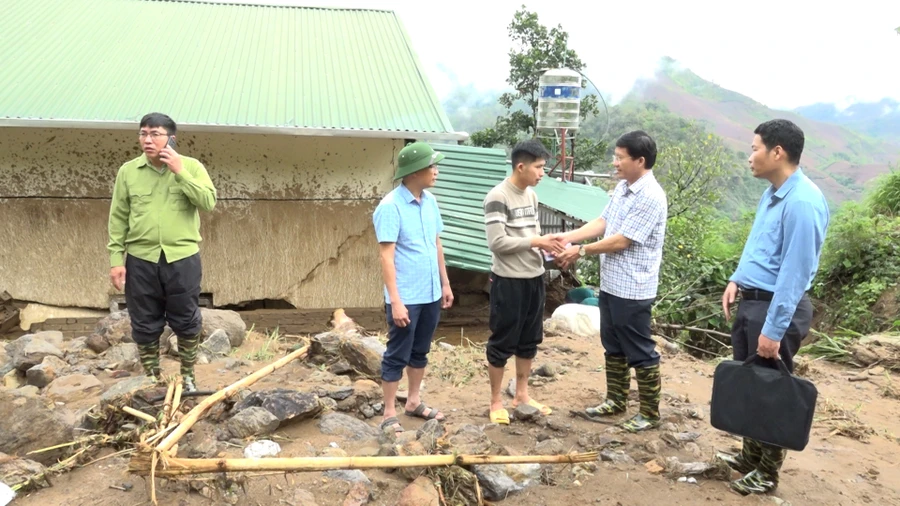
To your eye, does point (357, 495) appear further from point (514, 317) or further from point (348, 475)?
point (514, 317)

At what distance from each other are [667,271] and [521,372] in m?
6.75

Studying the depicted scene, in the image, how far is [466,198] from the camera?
9438 mm

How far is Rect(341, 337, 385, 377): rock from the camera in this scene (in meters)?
5.00

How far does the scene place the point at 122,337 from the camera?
5.80m

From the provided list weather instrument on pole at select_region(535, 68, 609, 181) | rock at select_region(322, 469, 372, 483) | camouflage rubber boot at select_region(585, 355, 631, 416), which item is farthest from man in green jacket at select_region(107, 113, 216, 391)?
weather instrument on pole at select_region(535, 68, 609, 181)

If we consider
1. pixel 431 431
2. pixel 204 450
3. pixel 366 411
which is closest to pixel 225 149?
pixel 366 411

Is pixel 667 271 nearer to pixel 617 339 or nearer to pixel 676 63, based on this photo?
pixel 617 339

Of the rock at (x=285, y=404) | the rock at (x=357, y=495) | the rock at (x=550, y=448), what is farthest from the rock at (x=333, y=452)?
the rock at (x=550, y=448)

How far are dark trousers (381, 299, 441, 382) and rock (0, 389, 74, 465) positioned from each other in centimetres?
168

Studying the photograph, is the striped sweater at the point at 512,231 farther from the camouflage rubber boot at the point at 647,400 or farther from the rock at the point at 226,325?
the rock at the point at 226,325

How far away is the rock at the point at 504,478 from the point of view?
305 cm

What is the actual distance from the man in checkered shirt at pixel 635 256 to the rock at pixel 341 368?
6.77ft

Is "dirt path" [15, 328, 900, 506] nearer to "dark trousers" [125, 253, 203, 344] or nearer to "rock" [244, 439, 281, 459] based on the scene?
"rock" [244, 439, 281, 459]

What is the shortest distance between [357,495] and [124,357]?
3.24m
